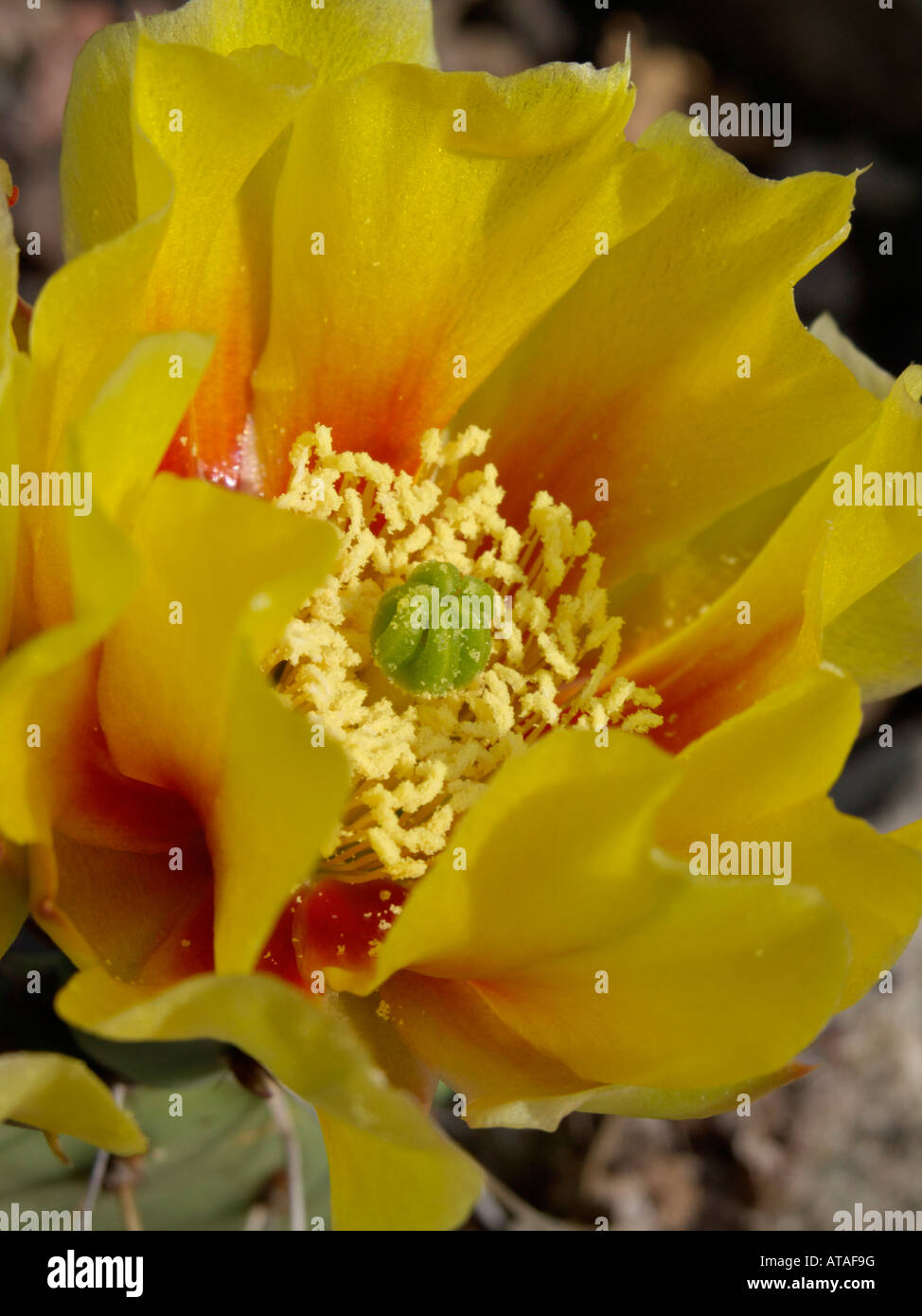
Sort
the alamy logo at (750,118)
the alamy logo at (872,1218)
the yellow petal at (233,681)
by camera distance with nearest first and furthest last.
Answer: the yellow petal at (233,681) < the alamy logo at (872,1218) < the alamy logo at (750,118)

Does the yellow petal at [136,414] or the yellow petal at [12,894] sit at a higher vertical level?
the yellow petal at [136,414]

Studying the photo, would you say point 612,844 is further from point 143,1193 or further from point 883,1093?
point 883,1093

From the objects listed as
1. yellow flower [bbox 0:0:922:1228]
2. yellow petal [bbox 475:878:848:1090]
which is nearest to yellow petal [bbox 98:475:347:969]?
yellow flower [bbox 0:0:922:1228]

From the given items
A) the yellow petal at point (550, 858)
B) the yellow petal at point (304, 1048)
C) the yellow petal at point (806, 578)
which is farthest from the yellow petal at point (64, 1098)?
the yellow petal at point (806, 578)

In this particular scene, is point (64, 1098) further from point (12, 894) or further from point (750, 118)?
point (750, 118)

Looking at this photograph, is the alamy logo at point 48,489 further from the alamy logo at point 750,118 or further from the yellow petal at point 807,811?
the alamy logo at point 750,118

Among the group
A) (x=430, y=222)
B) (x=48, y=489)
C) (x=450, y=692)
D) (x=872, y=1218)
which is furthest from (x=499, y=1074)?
(x=872, y=1218)

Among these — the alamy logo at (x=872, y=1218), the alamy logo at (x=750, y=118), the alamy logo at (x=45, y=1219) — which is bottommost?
the alamy logo at (x=872, y=1218)
